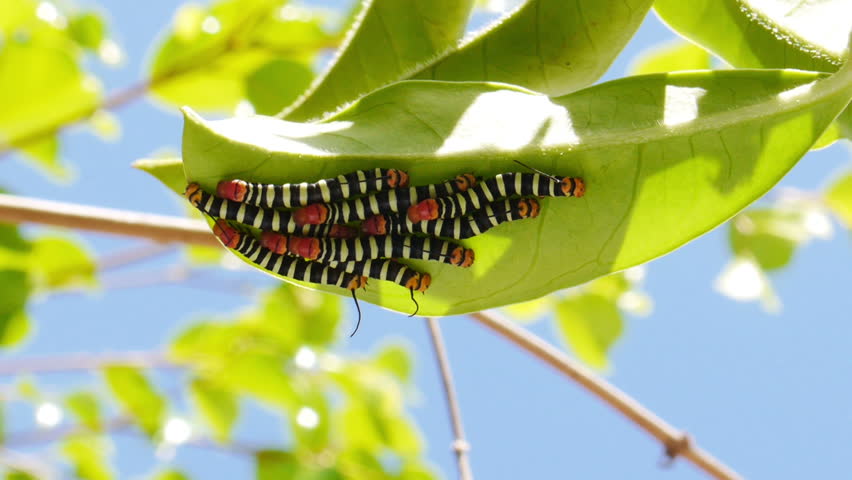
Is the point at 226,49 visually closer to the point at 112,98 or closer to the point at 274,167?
the point at 112,98

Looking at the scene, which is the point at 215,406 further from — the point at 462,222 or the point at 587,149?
the point at 587,149

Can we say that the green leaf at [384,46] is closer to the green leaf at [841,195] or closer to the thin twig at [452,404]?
the thin twig at [452,404]

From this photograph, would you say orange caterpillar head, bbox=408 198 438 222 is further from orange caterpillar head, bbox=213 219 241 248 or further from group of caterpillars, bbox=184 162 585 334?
orange caterpillar head, bbox=213 219 241 248

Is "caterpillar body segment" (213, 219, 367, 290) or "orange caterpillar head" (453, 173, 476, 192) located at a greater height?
"orange caterpillar head" (453, 173, 476, 192)

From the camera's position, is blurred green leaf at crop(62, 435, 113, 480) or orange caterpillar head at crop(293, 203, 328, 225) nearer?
orange caterpillar head at crop(293, 203, 328, 225)

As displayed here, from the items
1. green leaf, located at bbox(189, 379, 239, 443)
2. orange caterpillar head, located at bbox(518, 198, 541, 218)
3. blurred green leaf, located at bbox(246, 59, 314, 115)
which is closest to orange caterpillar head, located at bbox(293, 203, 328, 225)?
orange caterpillar head, located at bbox(518, 198, 541, 218)

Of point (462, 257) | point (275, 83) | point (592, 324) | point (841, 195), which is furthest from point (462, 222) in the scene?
point (841, 195)

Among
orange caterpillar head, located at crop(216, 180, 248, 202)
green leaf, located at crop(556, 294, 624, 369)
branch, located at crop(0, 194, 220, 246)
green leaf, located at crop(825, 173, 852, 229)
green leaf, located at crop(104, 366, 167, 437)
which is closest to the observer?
orange caterpillar head, located at crop(216, 180, 248, 202)

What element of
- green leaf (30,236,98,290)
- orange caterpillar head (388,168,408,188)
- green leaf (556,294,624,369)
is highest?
green leaf (556,294,624,369)
